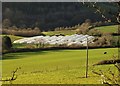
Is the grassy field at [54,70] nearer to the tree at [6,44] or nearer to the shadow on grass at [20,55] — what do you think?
the shadow on grass at [20,55]

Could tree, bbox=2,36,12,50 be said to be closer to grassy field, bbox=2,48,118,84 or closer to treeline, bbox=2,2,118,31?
grassy field, bbox=2,48,118,84

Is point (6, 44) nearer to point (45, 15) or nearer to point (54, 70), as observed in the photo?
point (54, 70)

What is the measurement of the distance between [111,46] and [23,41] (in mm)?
27092

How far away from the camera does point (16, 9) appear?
407 ft

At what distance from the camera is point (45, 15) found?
5108 inches

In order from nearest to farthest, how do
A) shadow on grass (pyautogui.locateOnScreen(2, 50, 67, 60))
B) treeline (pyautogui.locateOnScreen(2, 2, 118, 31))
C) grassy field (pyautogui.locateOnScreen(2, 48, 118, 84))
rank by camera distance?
grassy field (pyautogui.locateOnScreen(2, 48, 118, 84)) < shadow on grass (pyautogui.locateOnScreen(2, 50, 67, 60)) < treeline (pyautogui.locateOnScreen(2, 2, 118, 31))

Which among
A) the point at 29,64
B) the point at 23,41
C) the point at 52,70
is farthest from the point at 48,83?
the point at 23,41

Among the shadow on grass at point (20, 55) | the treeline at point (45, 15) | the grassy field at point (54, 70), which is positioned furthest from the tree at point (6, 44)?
the treeline at point (45, 15)

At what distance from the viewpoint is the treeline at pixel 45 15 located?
122 metres

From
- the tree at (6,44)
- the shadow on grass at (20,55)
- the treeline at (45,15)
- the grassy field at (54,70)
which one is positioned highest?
the treeline at (45,15)

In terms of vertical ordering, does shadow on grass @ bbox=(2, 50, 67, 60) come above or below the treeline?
below

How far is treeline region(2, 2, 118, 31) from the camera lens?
401ft

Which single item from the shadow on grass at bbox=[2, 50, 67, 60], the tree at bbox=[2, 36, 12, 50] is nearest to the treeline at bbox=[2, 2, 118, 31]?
the tree at bbox=[2, 36, 12, 50]

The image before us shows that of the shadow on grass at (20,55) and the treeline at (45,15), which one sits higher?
the treeline at (45,15)
